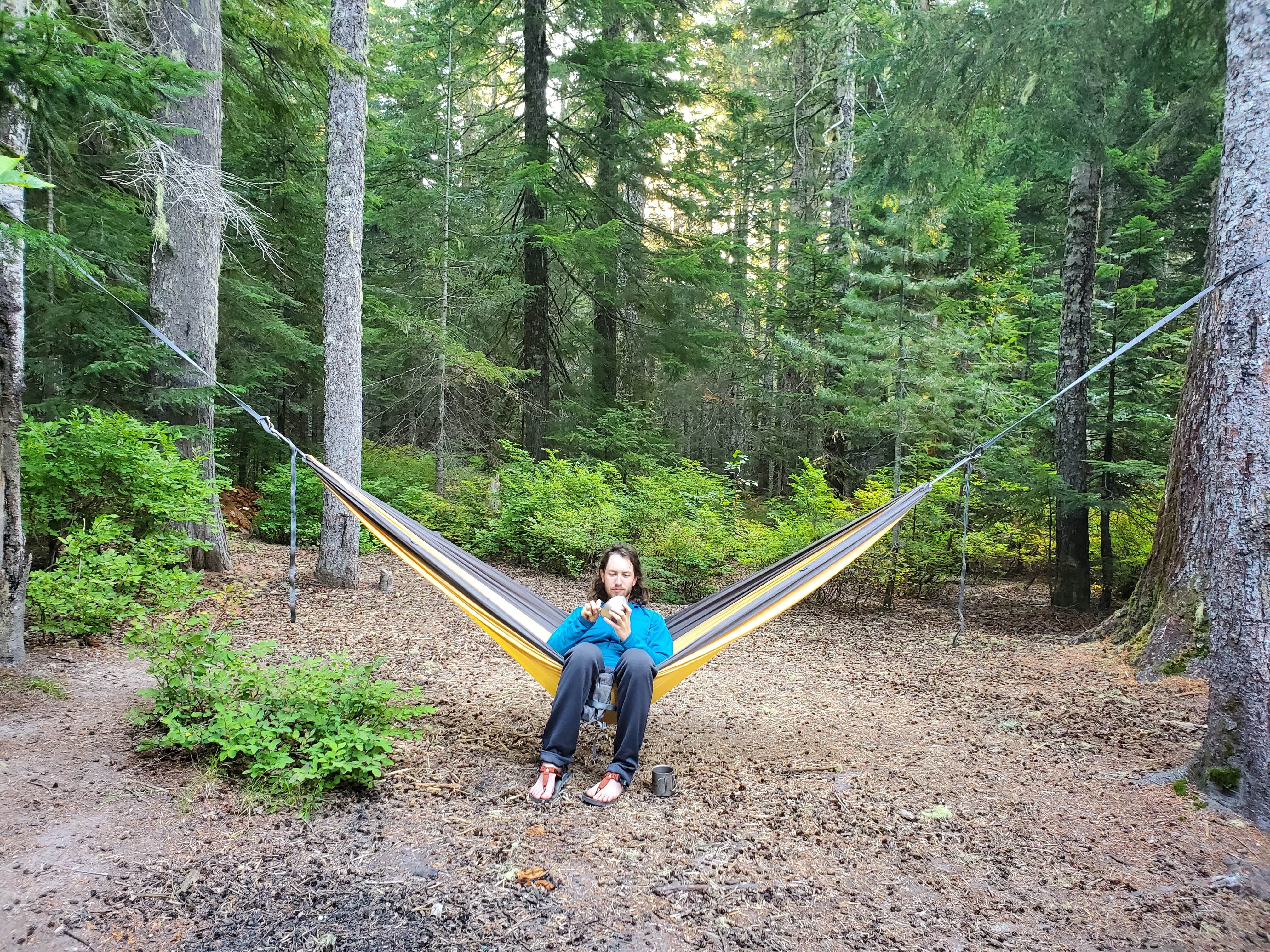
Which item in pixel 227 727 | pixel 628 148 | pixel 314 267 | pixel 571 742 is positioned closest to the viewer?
pixel 227 727

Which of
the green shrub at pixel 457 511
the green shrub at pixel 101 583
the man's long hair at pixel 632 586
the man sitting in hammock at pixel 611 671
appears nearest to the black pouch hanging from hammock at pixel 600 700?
the man sitting in hammock at pixel 611 671

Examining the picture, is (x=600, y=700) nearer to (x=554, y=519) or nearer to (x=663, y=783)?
(x=663, y=783)

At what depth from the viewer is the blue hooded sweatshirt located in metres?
2.55

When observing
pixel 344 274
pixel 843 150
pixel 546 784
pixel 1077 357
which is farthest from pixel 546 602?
pixel 843 150

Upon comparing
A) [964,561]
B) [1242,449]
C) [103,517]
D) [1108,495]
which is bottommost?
[964,561]

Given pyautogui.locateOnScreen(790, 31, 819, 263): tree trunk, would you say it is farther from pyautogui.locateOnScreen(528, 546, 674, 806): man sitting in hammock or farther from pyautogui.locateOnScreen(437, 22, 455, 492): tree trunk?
pyautogui.locateOnScreen(528, 546, 674, 806): man sitting in hammock

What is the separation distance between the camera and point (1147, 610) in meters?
3.66

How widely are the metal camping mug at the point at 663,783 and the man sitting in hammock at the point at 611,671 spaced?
76 millimetres

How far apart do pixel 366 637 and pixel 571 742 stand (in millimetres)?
2255

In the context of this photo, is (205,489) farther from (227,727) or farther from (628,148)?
(628,148)

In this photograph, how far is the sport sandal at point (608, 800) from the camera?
7.32 ft

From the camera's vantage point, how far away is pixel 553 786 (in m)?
2.25

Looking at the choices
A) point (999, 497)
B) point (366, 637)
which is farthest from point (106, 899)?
point (999, 497)

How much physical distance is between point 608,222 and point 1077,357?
569cm
